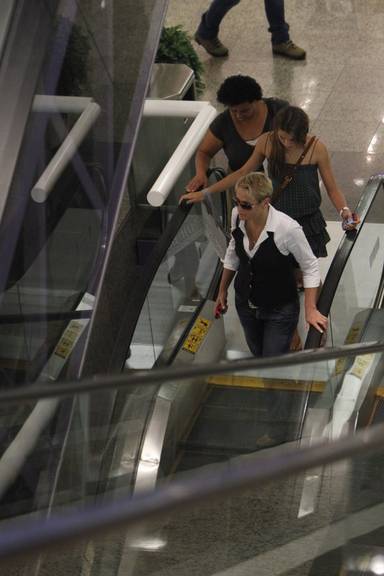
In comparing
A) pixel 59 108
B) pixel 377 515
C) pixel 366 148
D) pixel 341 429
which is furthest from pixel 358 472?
pixel 366 148

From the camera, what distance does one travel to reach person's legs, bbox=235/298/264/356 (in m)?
4.67

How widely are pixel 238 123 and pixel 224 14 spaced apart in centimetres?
322

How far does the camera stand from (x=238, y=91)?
479 centimetres

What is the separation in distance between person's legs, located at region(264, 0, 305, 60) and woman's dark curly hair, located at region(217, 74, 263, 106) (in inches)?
127

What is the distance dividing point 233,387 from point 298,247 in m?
0.76

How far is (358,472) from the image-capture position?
8.30ft

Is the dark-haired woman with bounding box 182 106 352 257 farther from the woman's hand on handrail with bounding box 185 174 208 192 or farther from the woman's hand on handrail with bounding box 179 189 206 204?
the woman's hand on handrail with bounding box 185 174 208 192

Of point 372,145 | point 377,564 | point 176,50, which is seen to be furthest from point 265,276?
point 176,50

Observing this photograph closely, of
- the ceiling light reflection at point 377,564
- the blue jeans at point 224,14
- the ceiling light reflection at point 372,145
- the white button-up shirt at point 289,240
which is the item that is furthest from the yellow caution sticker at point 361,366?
the blue jeans at point 224,14

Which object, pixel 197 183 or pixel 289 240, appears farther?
pixel 197 183

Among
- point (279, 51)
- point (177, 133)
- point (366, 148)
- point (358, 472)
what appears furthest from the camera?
point (279, 51)

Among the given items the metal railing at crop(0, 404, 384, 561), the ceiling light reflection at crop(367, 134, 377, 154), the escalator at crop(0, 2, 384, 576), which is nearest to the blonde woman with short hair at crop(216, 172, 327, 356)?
the escalator at crop(0, 2, 384, 576)

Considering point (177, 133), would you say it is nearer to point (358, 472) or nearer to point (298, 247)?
point (298, 247)

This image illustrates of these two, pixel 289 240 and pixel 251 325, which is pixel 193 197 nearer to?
pixel 251 325
